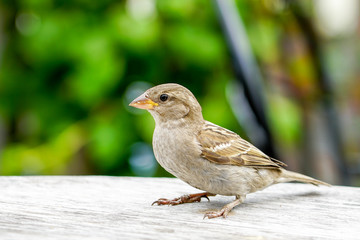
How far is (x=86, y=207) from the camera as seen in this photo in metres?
2.08

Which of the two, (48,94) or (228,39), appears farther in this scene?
(48,94)

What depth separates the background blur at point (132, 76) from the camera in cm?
341

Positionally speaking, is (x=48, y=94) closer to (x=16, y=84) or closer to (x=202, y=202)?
(x=16, y=84)

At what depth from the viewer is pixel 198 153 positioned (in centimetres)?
219

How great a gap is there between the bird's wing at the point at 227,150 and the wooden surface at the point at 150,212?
0.17 meters

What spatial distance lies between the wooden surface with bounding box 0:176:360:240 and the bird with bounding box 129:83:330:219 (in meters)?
0.08

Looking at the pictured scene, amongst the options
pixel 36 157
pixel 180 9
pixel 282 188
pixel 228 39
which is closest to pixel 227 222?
pixel 282 188

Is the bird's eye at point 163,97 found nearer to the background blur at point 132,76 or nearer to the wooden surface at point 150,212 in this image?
the wooden surface at point 150,212

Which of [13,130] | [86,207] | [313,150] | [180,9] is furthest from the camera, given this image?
[13,130]

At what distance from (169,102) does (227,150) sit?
32cm

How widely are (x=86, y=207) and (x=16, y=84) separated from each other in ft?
7.18

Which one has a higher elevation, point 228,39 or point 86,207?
point 228,39

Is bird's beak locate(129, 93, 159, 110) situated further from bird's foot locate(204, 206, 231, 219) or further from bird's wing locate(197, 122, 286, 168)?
bird's foot locate(204, 206, 231, 219)

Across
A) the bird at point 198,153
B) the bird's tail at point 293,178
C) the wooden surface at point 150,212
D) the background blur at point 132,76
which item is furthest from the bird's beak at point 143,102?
the background blur at point 132,76
